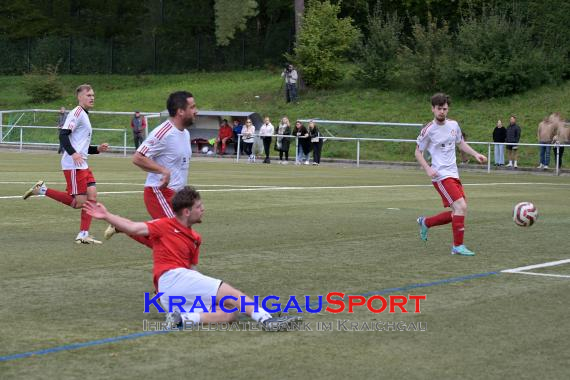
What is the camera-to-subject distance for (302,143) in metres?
38.7

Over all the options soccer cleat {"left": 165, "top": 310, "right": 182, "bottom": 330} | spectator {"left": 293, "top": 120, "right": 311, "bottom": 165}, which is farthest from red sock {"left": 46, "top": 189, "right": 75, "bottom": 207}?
spectator {"left": 293, "top": 120, "right": 311, "bottom": 165}

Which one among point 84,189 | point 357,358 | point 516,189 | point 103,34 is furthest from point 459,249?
point 103,34

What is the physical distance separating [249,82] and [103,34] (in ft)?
68.9

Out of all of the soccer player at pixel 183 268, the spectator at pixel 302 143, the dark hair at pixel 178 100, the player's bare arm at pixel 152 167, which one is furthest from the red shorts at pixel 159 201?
the spectator at pixel 302 143

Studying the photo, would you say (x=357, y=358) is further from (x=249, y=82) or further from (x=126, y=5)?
(x=126, y=5)

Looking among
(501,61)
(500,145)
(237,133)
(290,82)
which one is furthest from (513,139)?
(290,82)

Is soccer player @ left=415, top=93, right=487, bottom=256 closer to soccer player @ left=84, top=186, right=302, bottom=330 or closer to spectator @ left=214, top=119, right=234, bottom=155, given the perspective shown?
soccer player @ left=84, top=186, right=302, bottom=330

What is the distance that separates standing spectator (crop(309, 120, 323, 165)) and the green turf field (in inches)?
740

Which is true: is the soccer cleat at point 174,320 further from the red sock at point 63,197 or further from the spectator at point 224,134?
the spectator at point 224,134

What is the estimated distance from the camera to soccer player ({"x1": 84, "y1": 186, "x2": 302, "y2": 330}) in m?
7.32

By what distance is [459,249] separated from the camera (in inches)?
475

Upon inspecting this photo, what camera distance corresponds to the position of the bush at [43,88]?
59000mm

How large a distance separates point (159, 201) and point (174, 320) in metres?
2.28

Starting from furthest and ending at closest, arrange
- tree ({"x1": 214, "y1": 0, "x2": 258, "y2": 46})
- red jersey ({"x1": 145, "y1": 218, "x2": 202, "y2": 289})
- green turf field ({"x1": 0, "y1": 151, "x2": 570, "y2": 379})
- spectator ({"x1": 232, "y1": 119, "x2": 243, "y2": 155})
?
tree ({"x1": 214, "y1": 0, "x2": 258, "y2": 46})
spectator ({"x1": 232, "y1": 119, "x2": 243, "y2": 155})
red jersey ({"x1": 145, "y1": 218, "x2": 202, "y2": 289})
green turf field ({"x1": 0, "y1": 151, "x2": 570, "y2": 379})
